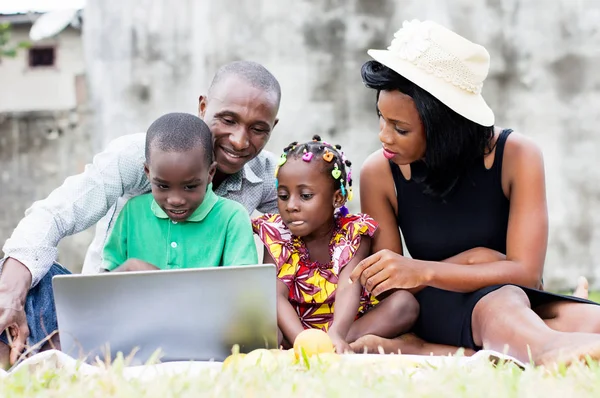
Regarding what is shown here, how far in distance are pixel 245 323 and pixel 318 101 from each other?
19.0 ft

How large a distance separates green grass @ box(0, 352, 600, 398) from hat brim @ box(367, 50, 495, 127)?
1168 millimetres

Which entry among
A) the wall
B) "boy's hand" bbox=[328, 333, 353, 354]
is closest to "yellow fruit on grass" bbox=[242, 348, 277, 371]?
"boy's hand" bbox=[328, 333, 353, 354]

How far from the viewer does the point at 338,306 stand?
10.3 feet

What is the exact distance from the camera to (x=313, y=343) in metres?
2.61

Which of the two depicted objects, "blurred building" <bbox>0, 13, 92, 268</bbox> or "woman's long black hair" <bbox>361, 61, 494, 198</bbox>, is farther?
"blurred building" <bbox>0, 13, 92, 268</bbox>

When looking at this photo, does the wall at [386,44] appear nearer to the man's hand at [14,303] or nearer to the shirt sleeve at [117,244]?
the shirt sleeve at [117,244]

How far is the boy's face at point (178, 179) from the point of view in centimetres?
311

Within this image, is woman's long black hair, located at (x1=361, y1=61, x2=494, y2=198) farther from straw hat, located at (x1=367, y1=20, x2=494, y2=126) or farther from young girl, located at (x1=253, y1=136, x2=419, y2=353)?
young girl, located at (x1=253, y1=136, x2=419, y2=353)

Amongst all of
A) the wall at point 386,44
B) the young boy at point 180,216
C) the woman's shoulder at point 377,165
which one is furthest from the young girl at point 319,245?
the wall at point 386,44

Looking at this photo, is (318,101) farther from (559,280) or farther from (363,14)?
(559,280)

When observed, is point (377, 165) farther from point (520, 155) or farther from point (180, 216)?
point (180, 216)

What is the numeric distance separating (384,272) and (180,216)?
902 mm

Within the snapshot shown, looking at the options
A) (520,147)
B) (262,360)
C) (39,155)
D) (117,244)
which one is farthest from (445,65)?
(39,155)

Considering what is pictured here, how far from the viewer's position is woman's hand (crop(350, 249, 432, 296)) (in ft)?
9.23
